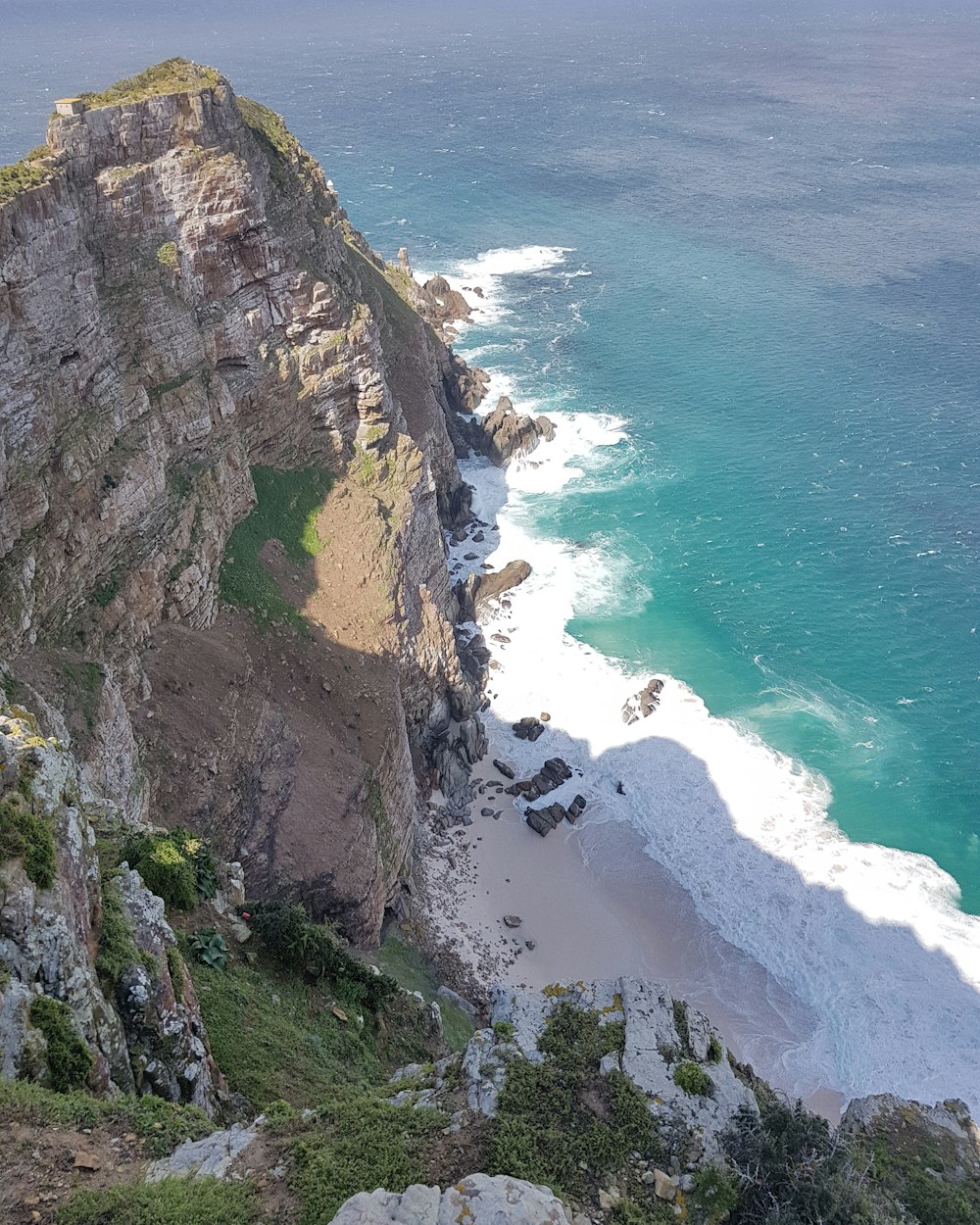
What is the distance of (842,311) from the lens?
99438mm

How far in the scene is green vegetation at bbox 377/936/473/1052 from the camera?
32.0 meters

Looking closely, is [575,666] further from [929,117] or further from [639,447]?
[929,117]

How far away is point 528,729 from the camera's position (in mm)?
55438

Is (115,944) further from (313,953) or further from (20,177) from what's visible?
(20,177)

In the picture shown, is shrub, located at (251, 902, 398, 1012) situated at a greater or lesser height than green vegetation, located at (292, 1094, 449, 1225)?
lesser

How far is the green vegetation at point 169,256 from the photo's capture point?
134ft

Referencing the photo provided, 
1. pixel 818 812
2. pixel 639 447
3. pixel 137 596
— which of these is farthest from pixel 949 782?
pixel 137 596

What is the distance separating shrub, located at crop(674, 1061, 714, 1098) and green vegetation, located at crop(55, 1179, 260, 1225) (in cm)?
842

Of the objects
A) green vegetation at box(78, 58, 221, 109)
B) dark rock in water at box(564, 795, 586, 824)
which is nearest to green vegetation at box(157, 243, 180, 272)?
green vegetation at box(78, 58, 221, 109)

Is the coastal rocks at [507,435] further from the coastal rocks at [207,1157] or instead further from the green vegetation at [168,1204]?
the green vegetation at [168,1204]

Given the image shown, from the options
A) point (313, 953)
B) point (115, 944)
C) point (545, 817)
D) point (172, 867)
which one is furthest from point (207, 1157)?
point (545, 817)

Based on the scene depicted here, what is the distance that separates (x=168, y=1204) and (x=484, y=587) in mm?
52568

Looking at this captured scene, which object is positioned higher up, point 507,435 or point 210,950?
point 210,950

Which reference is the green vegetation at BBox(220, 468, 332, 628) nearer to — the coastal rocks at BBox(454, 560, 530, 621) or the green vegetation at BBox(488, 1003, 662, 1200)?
the coastal rocks at BBox(454, 560, 530, 621)
